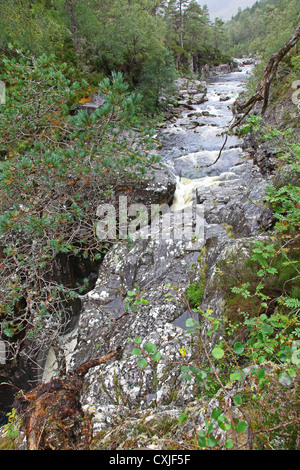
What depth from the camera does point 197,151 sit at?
13734 mm

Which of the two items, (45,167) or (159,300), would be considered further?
(159,300)

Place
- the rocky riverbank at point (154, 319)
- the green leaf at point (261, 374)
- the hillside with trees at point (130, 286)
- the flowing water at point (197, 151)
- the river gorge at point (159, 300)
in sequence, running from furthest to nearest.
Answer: the flowing water at point (197, 151) < the river gorge at point (159, 300) < the rocky riverbank at point (154, 319) < the hillside with trees at point (130, 286) < the green leaf at point (261, 374)

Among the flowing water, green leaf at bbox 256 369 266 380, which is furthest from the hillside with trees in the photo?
the flowing water

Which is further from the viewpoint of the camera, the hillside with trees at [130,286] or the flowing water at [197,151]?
the flowing water at [197,151]

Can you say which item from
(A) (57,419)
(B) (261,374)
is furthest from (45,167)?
(B) (261,374)

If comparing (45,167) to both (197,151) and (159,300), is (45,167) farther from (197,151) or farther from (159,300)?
(197,151)

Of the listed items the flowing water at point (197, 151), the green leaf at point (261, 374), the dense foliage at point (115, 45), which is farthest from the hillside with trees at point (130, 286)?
the dense foliage at point (115, 45)

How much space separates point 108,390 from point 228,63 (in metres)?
63.5

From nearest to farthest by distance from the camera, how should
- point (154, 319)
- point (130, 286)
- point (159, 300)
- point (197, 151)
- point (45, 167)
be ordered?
point (45, 167) → point (154, 319) → point (159, 300) → point (130, 286) → point (197, 151)

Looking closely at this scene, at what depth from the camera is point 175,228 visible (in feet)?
21.2

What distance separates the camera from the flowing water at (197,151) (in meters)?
10.2

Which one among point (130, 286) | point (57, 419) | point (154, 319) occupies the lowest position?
point (130, 286)

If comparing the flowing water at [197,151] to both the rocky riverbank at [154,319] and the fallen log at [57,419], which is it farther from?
the fallen log at [57,419]

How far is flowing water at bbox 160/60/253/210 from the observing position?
33.4 ft
